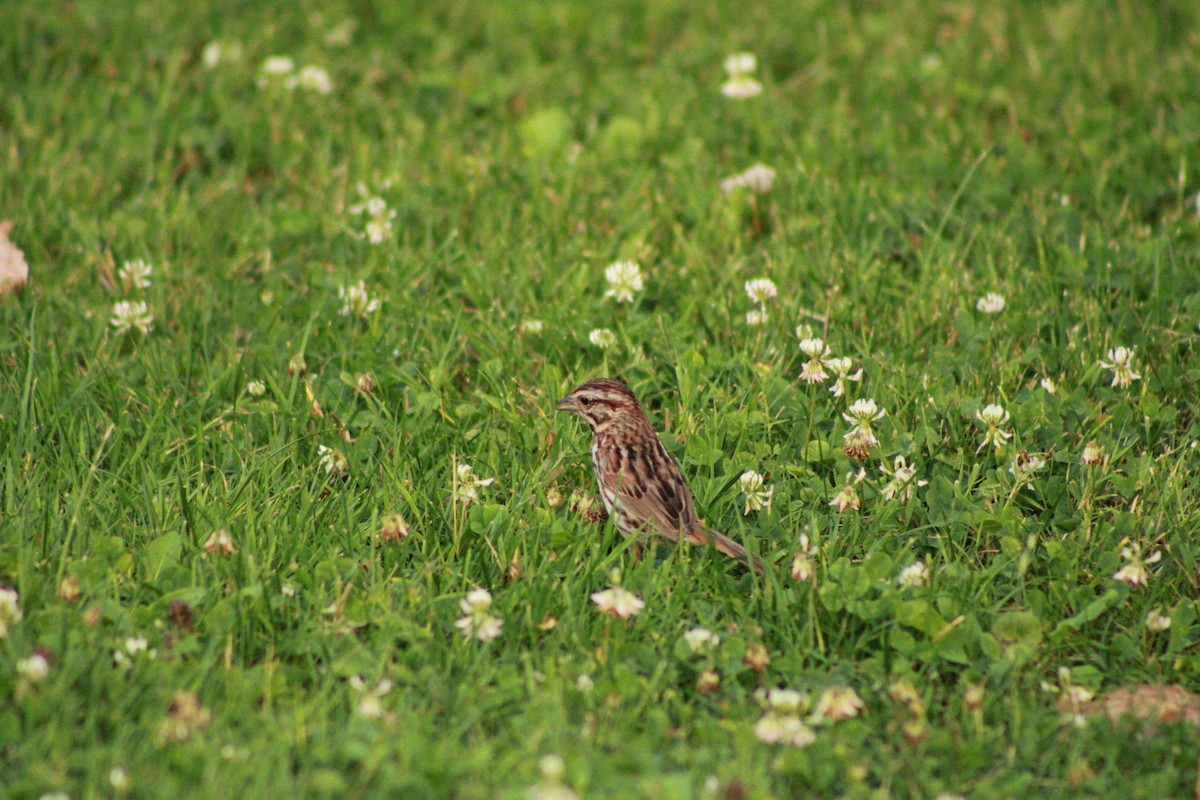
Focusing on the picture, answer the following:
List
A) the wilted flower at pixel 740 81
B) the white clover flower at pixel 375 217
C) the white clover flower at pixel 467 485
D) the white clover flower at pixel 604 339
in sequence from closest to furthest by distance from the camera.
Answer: the white clover flower at pixel 467 485 → the white clover flower at pixel 604 339 → the white clover flower at pixel 375 217 → the wilted flower at pixel 740 81

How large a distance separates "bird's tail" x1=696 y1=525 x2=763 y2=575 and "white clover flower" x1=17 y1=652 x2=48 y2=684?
2123 millimetres

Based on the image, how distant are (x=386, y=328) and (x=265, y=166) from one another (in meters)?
2.48

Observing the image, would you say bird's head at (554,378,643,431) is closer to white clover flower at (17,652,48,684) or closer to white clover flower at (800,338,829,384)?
white clover flower at (800,338,829,384)

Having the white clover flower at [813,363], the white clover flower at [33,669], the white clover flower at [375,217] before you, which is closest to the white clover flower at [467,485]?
the white clover flower at [813,363]

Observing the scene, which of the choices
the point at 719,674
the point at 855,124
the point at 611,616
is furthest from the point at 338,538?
the point at 855,124

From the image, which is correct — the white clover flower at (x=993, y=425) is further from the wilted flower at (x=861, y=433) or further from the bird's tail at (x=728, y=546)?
the bird's tail at (x=728, y=546)

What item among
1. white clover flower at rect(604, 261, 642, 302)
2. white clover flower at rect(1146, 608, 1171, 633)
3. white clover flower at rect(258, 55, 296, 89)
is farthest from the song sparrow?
white clover flower at rect(258, 55, 296, 89)

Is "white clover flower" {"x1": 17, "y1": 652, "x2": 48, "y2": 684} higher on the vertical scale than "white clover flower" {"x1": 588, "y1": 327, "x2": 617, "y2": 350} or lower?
higher

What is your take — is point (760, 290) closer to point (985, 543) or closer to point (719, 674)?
point (985, 543)

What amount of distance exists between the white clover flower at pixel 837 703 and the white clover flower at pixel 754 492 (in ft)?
3.61

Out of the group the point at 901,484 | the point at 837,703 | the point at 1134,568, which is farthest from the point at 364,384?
the point at 1134,568

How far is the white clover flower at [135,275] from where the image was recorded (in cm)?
644

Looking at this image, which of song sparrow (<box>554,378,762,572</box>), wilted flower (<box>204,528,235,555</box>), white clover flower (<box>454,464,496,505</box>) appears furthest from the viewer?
white clover flower (<box>454,464,496,505</box>)

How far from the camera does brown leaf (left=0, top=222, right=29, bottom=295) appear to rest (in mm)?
6355
